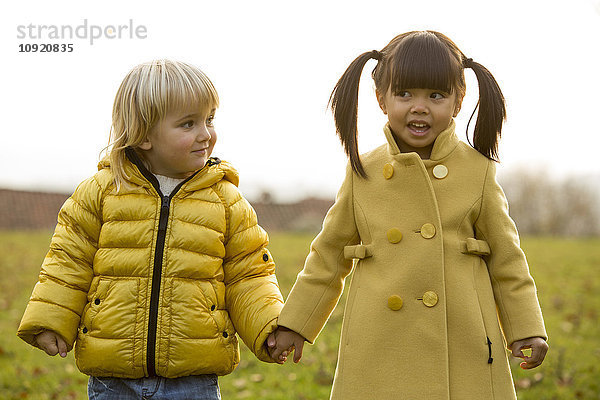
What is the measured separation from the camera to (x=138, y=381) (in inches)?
108

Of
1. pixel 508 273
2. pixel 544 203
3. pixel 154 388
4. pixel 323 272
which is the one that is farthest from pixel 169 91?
pixel 544 203

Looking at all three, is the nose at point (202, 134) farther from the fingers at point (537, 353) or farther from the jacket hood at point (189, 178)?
the fingers at point (537, 353)

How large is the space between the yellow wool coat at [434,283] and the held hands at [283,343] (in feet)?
0.70

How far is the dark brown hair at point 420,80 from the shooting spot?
2.56 metres

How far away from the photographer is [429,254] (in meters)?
2.56

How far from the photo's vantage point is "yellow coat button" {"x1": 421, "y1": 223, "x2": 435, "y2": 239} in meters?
2.57

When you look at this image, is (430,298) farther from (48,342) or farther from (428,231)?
(48,342)

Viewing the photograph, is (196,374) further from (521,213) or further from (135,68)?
(521,213)

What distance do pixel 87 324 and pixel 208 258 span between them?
0.51m

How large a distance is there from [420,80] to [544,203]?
47.8ft

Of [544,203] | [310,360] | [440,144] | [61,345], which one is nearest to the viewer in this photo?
[440,144]

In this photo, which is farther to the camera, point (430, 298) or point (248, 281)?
point (248, 281)

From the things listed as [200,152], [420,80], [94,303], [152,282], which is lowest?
[94,303]

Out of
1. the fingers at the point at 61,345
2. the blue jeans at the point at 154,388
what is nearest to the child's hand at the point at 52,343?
the fingers at the point at 61,345
